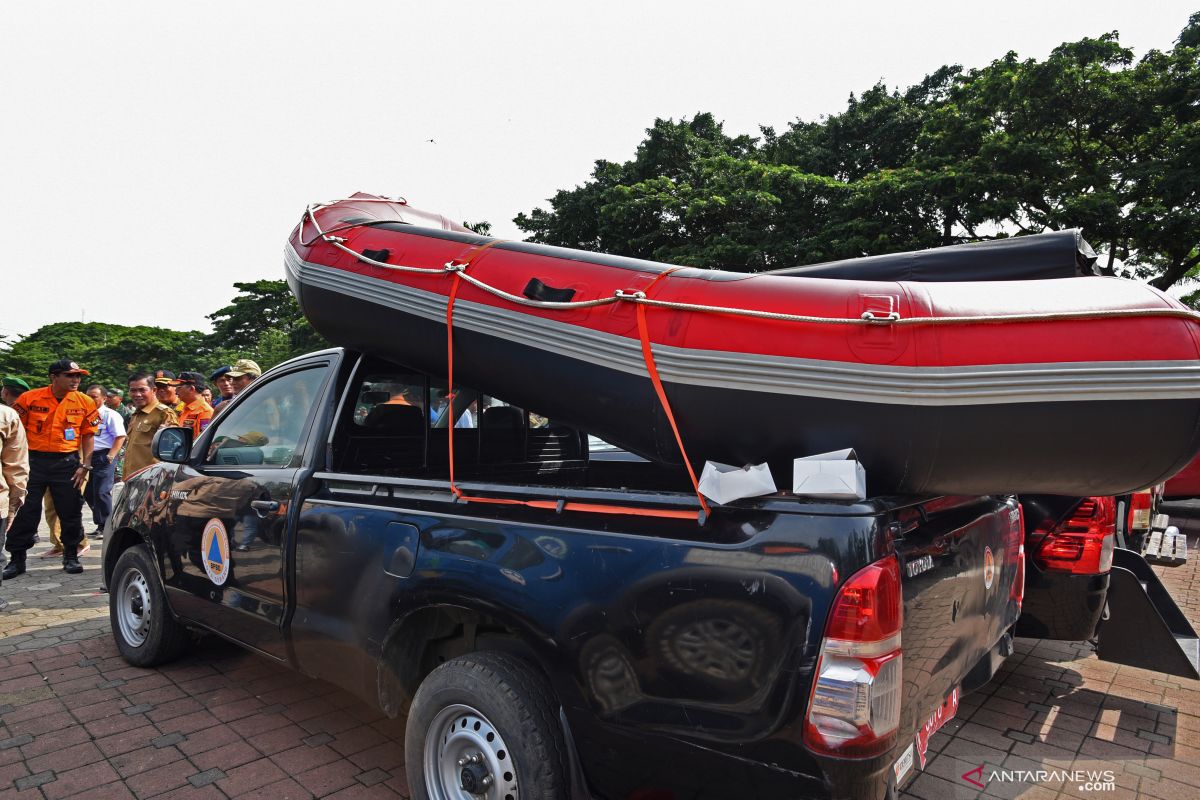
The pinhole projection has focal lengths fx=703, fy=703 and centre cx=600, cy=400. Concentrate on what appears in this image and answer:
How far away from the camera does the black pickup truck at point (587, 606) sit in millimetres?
1671

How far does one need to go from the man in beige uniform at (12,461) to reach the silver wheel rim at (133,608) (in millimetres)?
1818

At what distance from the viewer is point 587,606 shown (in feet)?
6.52

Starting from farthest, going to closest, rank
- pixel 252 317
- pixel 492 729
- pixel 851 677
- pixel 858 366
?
pixel 252 317 < pixel 492 729 < pixel 858 366 < pixel 851 677

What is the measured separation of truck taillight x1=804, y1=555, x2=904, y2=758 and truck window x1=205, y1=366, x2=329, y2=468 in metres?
2.45

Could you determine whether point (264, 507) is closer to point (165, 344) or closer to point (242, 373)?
point (242, 373)

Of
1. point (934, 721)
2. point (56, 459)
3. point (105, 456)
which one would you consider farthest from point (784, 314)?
point (105, 456)

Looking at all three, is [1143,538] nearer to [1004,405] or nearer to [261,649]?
[1004,405]

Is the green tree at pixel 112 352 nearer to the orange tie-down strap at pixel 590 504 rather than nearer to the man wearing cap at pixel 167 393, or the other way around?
the man wearing cap at pixel 167 393

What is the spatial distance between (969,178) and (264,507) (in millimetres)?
17268

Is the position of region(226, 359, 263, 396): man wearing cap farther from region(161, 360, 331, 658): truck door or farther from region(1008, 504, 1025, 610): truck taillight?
region(1008, 504, 1025, 610): truck taillight

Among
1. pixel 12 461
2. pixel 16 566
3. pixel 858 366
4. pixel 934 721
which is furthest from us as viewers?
pixel 16 566

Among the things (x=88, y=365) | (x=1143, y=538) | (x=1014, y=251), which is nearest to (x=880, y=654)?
(x=1014, y=251)

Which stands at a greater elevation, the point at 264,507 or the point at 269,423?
the point at 269,423

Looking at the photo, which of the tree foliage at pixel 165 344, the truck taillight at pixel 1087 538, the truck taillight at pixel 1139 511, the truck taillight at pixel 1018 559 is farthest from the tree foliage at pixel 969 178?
the tree foliage at pixel 165 344
